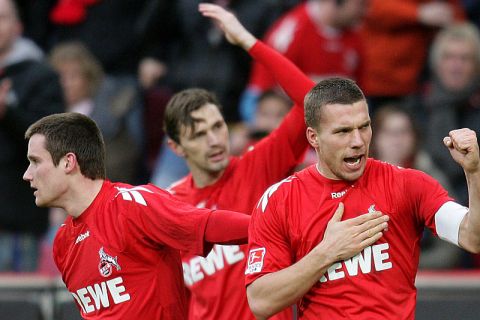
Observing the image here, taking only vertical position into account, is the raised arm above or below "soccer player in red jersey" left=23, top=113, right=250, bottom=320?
above

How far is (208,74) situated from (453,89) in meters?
2.18

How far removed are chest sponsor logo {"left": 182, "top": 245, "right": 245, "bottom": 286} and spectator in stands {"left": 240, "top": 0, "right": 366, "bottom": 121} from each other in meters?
3.30

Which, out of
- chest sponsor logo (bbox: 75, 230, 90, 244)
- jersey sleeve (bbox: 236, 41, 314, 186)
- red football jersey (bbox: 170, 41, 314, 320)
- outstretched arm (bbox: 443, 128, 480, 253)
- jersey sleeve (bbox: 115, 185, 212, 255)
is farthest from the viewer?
jersey sleeve (bbox: 236, 41, 314, 186)

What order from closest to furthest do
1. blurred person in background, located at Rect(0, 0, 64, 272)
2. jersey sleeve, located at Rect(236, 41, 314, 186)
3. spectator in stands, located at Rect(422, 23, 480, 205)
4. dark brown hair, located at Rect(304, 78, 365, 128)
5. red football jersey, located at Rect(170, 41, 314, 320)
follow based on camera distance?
dark brown hair, located at Rect(304, 78, 365, 128)
red football jersey, located at Rect(170, 41, 314, 320)
jersey sleeve, located at Rect(236, 41, 314, 186)
blurred person in background, located at Rect(0, 0, 64, 272)
spectator in stands, located at Rect(422, 23, 480, 205)

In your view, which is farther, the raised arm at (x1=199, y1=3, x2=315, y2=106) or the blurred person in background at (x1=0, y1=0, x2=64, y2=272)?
the blurred person in background at (x1=0, y1=0, x2=64, y2=272)

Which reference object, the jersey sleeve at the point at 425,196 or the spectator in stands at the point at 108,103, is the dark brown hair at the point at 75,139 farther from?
the spectator in stands at the point at 108,103

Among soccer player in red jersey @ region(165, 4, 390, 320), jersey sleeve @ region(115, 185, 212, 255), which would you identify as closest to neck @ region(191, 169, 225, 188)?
soccer player in red jersey @ region(165, 4, 390, 320)

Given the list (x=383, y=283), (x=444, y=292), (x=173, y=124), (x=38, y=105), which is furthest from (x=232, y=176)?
(x=38, y=105)

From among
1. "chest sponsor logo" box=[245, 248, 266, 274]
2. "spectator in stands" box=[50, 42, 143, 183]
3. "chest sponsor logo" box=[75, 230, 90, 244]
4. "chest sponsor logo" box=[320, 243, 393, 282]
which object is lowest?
"chest sponsor logo" box=[320, 243, 393, 282]

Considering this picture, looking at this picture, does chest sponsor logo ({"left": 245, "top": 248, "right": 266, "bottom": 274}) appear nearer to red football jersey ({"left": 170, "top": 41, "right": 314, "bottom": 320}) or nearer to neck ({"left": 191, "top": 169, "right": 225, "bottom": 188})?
red football jersey ({"left": 170, "top": 41, "right": 314, "bottom": 320})

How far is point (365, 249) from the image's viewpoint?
15.2 feet

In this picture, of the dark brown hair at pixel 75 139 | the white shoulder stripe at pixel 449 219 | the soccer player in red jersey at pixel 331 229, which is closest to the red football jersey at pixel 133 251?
the dark brown hair at pixel 75 139

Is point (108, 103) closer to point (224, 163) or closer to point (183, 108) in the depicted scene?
point (183, 108)

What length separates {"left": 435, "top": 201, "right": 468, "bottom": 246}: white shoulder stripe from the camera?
445 cm
